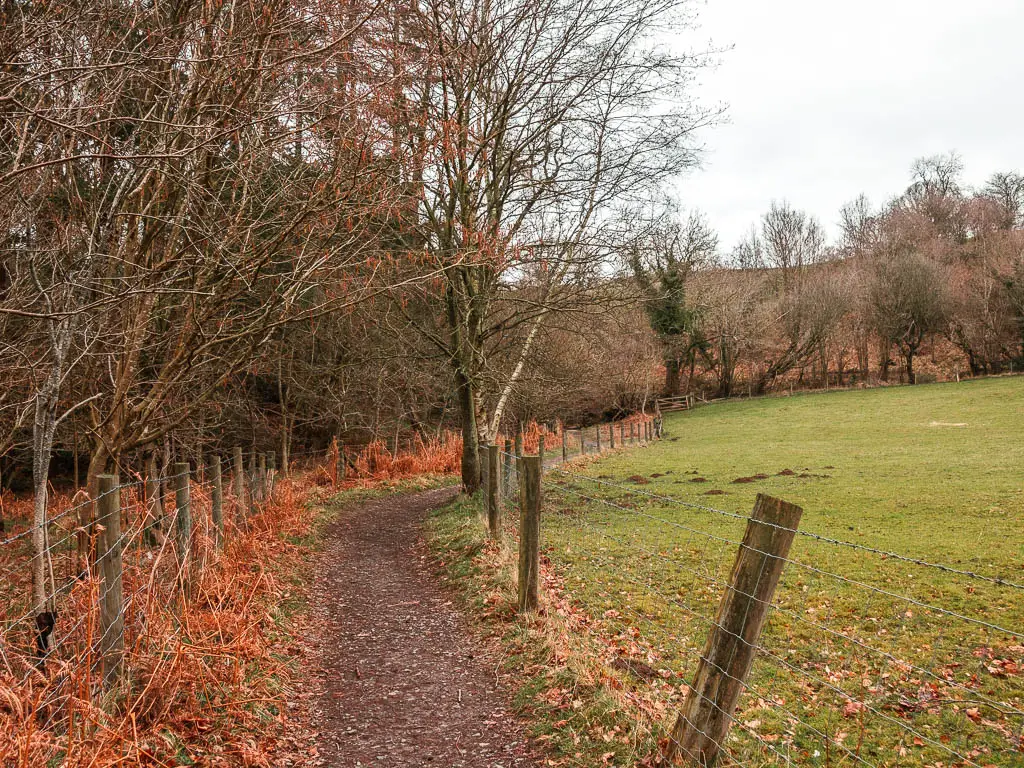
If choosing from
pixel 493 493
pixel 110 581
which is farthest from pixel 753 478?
pixel 110 581

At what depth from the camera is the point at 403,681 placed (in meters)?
5.79

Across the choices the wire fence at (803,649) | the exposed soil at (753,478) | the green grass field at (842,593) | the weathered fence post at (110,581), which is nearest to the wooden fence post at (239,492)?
the wire fence at (803,649)

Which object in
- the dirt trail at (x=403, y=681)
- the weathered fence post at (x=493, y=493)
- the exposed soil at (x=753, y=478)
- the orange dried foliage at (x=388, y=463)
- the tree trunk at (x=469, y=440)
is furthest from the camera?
the exposed soil at (x=753, y=478)

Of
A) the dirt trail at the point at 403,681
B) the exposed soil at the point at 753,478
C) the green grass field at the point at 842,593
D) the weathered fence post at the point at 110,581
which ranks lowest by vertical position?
the exposed soil at the point at 753,478

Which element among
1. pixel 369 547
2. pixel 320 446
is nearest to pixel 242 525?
pixel 369 547

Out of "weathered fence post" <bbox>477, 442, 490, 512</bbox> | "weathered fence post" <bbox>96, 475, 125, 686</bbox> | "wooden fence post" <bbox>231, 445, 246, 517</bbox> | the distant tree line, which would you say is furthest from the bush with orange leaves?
the distant tree line

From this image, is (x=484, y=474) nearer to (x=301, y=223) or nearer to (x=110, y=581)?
(x=301, y=223)

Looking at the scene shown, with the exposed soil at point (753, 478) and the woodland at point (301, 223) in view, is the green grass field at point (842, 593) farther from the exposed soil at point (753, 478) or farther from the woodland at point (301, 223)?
the woodland at point (301, 223)

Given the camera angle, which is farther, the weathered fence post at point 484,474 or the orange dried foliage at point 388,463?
the orange dried foliage at point 388,463

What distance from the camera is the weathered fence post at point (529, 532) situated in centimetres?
664

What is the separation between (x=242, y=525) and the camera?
9789 mm

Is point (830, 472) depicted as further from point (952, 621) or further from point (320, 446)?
point (320, 446)

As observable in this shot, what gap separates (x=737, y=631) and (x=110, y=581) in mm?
3714

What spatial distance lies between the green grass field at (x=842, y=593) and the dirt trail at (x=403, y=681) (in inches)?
46.5
